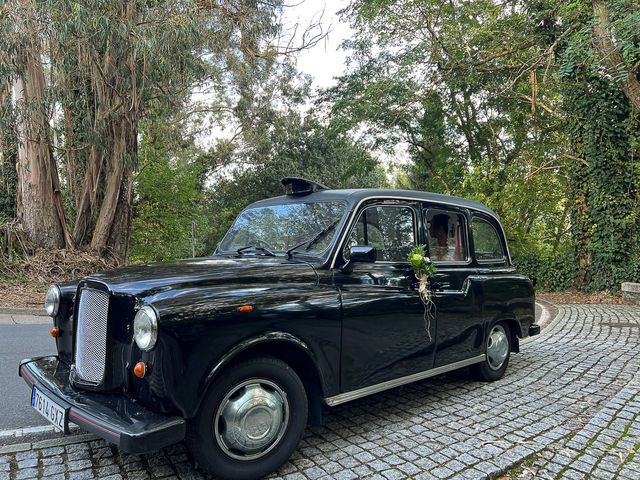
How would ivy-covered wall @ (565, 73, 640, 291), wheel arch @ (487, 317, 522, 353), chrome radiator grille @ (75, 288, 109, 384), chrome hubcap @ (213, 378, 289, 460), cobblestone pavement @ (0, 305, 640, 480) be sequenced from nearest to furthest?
chrome hubcap @ (213, 378, 289, 460), chrome radiator grille @ (75, 288, 109, 384), cobblestone pavement @ (0, 305, 640, 480), wheel arch @ (487, 317, 522, 353), ivy-covered wall @ (565, 73, 640, 291)

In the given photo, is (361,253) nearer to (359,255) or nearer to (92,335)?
(359,255)

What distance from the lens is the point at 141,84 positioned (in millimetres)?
10211

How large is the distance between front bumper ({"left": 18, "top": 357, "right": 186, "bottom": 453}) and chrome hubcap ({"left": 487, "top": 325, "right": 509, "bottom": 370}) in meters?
3.77

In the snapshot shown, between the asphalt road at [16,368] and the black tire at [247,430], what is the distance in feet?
6.36

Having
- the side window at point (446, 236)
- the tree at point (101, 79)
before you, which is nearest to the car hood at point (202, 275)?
the side window at point (446, 236)

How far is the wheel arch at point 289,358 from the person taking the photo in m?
2.69

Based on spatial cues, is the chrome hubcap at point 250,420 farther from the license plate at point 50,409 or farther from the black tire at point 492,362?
the black tire at point 492,362

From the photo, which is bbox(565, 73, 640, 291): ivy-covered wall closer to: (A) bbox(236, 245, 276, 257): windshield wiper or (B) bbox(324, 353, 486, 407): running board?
(B) bbox(324, 353, 486, 407): running board

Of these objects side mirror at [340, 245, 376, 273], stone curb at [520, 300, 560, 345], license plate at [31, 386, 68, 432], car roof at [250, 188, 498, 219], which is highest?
car roof at [250, 188, 498, 219]

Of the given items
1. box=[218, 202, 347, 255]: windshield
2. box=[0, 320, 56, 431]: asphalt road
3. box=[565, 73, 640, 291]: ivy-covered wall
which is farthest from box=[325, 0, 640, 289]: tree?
box=[0, 320, 56, 431]: asphalt road

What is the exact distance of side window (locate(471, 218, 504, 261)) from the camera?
4.96m

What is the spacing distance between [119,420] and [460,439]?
8.30 ft

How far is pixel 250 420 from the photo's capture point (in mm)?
2811

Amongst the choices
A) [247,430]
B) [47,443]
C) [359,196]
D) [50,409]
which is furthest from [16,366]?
[359,196]
